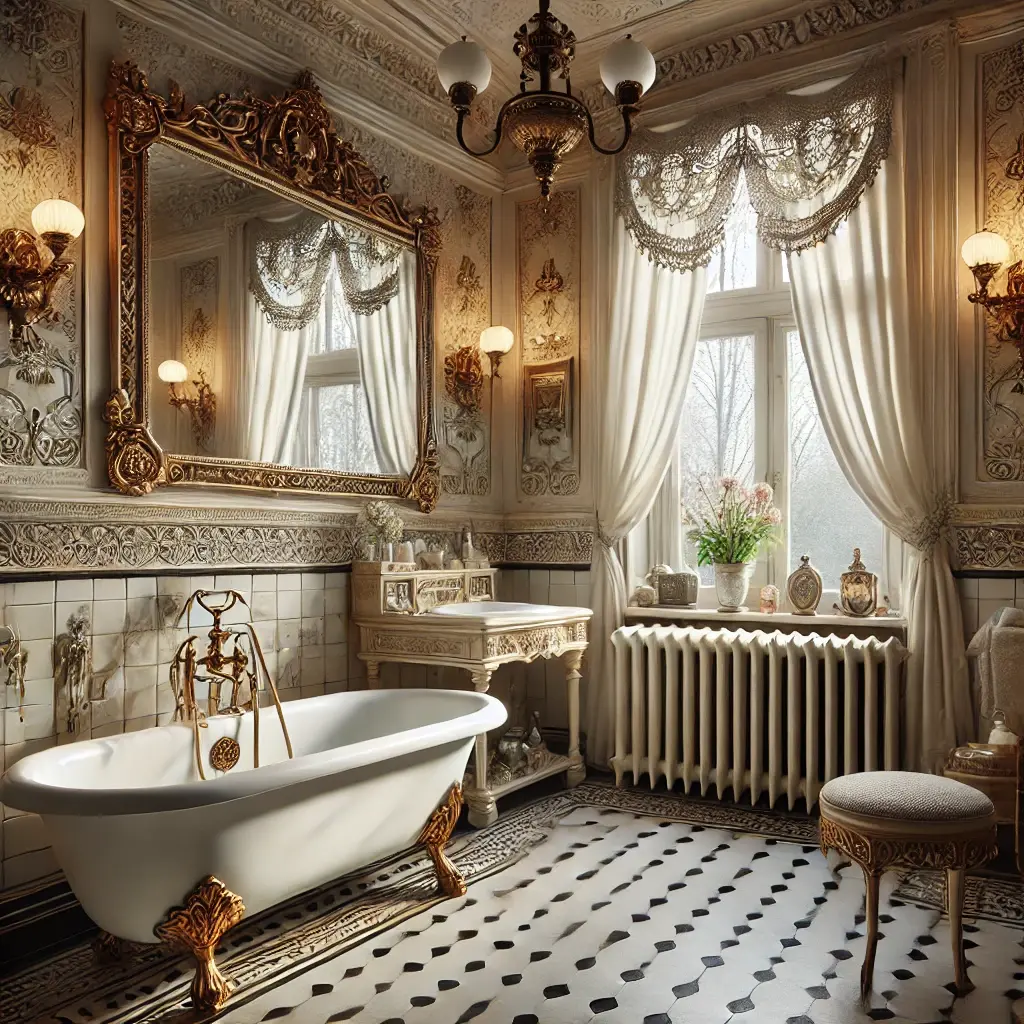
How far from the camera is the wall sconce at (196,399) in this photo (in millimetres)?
→ 3158

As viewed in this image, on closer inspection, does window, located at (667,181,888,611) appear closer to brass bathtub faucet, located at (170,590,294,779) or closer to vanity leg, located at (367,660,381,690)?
vanity leg, located at (367,660,381,690)

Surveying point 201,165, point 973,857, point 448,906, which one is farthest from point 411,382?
point 973,857

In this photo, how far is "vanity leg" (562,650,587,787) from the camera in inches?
166

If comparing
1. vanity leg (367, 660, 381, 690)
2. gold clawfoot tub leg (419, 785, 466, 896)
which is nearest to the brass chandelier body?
gold clawfoot tub leg (419, 785, 466, 896)

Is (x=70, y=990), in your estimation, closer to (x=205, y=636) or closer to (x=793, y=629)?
(x=205, y=636)

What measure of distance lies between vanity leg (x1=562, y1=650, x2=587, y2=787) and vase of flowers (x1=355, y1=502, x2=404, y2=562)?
944mm

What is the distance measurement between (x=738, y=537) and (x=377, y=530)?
1601 mm

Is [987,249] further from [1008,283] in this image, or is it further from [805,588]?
[805,588]

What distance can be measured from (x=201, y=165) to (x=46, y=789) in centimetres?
217

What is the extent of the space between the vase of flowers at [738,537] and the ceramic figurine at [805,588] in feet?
0.72

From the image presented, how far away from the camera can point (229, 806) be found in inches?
90.0

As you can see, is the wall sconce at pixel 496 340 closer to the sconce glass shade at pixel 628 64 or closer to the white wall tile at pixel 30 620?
the sconce glass shade at pixel 628 64

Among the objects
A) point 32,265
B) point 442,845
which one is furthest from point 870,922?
point 32,265

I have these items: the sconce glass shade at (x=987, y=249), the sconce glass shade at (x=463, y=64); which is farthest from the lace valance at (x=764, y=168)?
the sconce glass shade at (x=463, y=64)
